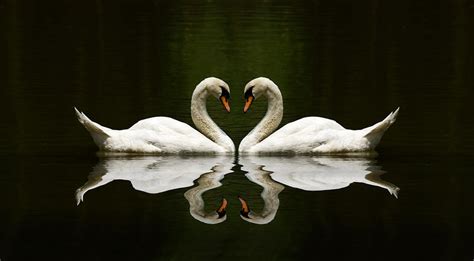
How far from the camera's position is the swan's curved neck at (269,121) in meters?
17.8

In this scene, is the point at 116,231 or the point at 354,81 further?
the point at 354,81

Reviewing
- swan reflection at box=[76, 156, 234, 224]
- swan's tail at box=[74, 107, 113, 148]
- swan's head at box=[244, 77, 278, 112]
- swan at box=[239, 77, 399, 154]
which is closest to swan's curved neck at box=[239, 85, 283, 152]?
swan's head at box=[244, 77, 278, 112]

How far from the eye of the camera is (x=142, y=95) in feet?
80.3

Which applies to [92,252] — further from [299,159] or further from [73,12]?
[73,12]

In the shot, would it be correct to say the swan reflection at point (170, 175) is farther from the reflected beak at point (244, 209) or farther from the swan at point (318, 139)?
the swan at point (318, 139)

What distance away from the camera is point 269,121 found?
18.0 meters

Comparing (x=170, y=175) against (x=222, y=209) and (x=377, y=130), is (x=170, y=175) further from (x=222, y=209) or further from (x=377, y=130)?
(x=377, y=130)

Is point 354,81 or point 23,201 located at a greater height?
point 354,81

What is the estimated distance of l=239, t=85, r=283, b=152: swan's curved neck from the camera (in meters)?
17.8

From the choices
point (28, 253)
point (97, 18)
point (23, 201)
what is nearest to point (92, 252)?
point (28, 253)

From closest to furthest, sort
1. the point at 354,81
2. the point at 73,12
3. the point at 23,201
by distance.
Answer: the point at 23,201 < the point at 354,81 < the point at 73,12

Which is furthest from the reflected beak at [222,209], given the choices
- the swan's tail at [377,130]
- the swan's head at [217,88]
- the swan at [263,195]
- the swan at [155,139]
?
the swan's head at [217,88]

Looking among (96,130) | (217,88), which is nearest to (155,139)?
(96,130)

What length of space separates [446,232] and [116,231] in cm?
338
